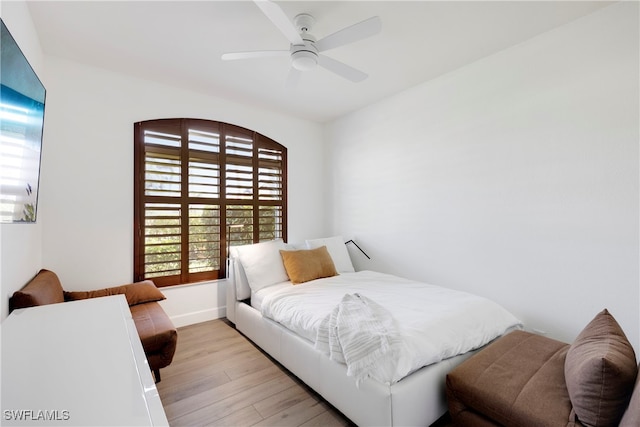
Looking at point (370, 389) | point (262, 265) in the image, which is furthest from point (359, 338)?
point (262, 265)

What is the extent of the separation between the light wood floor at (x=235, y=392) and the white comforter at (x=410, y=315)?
0.39 meters

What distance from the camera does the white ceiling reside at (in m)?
1.95

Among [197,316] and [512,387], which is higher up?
[512,387]

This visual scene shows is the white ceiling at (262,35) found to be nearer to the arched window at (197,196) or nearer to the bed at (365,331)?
the arched window at (197,196)

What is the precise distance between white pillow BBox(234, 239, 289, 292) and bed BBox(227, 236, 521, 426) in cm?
1

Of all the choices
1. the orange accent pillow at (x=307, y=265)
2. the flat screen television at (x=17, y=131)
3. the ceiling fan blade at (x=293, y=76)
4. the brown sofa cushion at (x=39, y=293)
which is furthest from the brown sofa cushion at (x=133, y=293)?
the ceiling fan blade at (x=293, y=76)

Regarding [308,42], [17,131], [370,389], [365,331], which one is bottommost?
[370,389]

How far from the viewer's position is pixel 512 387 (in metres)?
1.41

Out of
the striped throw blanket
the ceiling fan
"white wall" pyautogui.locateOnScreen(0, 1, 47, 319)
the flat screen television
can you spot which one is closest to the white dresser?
"white wall" pyautogui.locateOnScreen(0, 1, 47, 319)

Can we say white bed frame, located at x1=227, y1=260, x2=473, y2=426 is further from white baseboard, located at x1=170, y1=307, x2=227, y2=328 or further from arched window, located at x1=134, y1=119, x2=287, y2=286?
arched window, located at x1=134, y1=119, x2=287, y2=286

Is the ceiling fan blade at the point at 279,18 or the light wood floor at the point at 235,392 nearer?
the ceiling fan blade at the point at 279,18

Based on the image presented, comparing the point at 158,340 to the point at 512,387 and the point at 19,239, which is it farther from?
the point at 512,387

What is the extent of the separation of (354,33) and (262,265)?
7.32 feet

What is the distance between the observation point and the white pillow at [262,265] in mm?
2943
